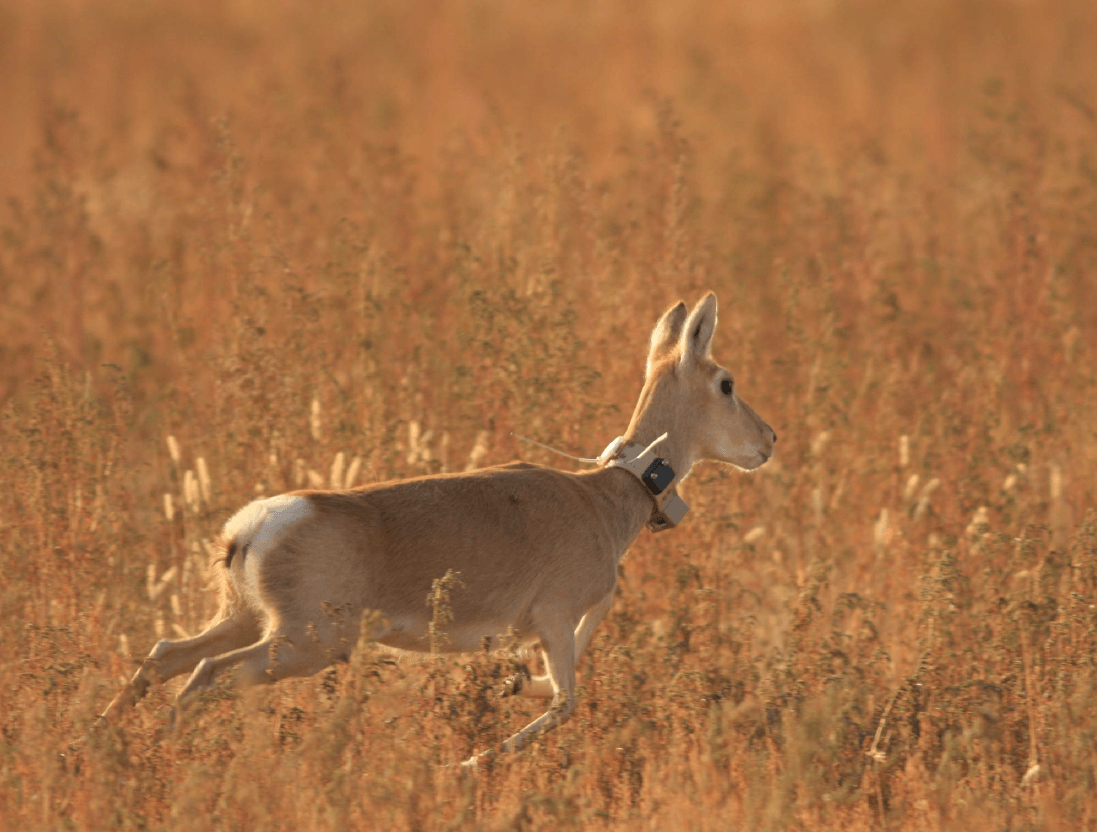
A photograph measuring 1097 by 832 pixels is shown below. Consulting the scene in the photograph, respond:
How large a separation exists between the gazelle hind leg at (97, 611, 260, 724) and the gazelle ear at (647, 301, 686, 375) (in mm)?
2210

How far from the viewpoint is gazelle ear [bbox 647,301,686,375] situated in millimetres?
6777

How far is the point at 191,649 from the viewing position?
5.49 metres

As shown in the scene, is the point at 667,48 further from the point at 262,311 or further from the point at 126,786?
the point at 126,786

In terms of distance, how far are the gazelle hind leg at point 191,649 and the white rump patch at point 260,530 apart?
0.20 metres


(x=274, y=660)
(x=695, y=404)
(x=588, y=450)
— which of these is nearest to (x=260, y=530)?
(x=274, y=660)

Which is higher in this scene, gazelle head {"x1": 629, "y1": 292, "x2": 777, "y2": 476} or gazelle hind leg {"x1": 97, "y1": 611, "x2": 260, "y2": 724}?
gazelle head {"x1": 629, "y1": 292, "x2": 777, "y2": 476}

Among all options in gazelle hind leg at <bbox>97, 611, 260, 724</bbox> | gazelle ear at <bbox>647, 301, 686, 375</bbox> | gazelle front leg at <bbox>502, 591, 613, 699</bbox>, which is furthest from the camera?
gazelle ear at <bbox>647, 301, 686, 375</bbox>

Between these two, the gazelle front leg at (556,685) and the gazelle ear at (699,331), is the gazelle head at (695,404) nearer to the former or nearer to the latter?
the gazelle ear at (699,331)

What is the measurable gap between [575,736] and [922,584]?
158 cm

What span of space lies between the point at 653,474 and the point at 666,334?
0.79 meters

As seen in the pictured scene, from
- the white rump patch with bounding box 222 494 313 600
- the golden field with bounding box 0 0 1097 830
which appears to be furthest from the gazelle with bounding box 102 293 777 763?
the golden field with bounding box 0 0 1097 830

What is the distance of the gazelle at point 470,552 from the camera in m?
5.29

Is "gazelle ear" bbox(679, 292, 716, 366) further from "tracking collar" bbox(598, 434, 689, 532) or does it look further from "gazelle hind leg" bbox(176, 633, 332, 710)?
"gazelle hind leg" bbox(176, 633, 332, 710)

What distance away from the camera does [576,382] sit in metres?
7.60
